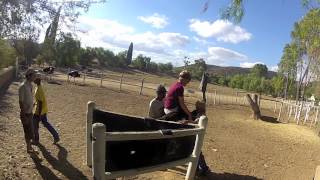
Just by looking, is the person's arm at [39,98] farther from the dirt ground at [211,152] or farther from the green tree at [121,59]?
the green tree at [121,59]

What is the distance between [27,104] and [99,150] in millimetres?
3647

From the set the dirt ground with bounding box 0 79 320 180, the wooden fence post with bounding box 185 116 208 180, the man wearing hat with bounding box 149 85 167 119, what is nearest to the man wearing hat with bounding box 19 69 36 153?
the dirt ground with bounding box 0 79 320 180

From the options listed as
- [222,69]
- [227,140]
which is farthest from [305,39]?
[222,69]

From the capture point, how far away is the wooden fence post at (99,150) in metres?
5.06

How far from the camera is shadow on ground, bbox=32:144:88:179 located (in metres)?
7.38

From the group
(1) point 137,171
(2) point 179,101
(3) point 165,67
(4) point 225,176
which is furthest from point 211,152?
(3) point 165,67

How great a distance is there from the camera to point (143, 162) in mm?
5828

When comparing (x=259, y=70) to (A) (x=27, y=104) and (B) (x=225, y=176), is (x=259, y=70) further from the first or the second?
(A) (x=27, y=104)

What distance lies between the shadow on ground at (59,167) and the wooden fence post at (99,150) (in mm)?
2153

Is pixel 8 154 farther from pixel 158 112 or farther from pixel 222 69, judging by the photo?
pixel 222 69

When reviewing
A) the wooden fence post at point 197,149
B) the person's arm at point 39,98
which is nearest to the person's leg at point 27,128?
the person's arm at point 39,98

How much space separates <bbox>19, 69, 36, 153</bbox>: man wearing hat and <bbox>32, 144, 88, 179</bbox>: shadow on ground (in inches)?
17.0

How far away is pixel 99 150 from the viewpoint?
516 centimetres

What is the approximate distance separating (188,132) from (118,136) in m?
1.46
